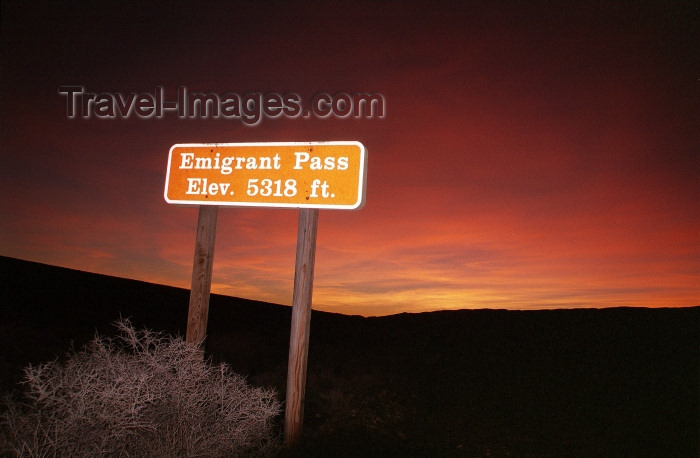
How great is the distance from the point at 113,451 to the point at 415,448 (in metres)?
3.21

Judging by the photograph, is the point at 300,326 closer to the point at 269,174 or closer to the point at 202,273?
the point at 202,273

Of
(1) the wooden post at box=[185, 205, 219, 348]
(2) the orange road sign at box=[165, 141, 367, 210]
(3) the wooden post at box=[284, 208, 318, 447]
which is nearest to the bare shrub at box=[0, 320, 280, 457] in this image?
(3) the wooden post at box=[284, 208, 318, 447]

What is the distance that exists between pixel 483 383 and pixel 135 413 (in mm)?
8017

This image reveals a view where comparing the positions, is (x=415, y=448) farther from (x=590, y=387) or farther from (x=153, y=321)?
(x=153, y=321)

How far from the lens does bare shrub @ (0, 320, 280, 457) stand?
2963 mm

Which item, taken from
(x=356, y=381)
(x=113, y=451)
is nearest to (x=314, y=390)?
(x=356, y=381)

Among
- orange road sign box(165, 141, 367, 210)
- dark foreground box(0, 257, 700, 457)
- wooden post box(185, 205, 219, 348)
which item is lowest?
dark foreground box(0, 257, 700, 457)

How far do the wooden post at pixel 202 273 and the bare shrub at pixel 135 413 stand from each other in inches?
31.8

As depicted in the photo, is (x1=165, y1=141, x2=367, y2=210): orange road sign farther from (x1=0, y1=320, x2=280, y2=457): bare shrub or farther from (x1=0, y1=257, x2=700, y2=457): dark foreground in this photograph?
(x1=0, y1=257, x2=700, y2=457): dark foreground

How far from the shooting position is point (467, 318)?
27812 mm

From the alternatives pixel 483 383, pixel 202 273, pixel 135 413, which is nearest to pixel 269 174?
pixel 202 273

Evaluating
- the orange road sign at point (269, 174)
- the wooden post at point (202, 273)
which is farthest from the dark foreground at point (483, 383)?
the orange road sign at point (269, 174)

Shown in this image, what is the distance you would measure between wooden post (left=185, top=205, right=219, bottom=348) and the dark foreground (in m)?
1.83

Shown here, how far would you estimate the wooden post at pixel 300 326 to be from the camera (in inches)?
180
